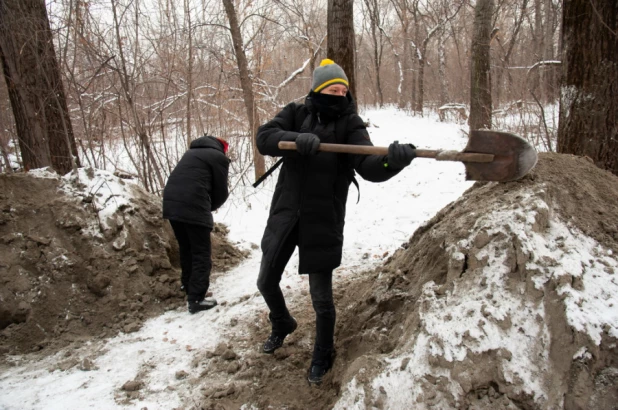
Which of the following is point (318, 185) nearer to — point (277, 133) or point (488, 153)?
point (277, 133)

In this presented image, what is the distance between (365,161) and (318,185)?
0.30 m

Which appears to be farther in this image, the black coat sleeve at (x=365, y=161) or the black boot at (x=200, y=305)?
the black boot at (x=200, y=305)

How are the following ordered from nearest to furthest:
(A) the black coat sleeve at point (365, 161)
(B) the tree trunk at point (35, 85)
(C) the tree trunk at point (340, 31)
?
(A) the black coat sleeve at point (365, 161), (B) the tree trunk at point (35, 85), (C) the tree trunk at point (340, 31)

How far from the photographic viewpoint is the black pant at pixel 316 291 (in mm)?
2477

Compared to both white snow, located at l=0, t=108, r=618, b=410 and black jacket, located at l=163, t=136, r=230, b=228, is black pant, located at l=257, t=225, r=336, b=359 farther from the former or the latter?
black jacket, located at l=163, t=136, r=230, b=228

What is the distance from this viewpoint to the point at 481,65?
885 centimetres

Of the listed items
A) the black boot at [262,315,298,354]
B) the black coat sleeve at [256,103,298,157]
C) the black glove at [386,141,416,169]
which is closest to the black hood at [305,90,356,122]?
the black coat sleeve at [256,103,298,157]

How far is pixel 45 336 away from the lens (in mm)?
3475

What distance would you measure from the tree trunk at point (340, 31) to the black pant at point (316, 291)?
4295mm

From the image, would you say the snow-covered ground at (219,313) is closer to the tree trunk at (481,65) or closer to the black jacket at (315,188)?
the black jacket at (315,188)

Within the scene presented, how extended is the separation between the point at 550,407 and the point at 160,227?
396cm

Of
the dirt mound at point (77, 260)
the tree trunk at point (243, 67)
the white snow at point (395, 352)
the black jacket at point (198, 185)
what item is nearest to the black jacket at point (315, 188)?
the white snow at point (395, 352)

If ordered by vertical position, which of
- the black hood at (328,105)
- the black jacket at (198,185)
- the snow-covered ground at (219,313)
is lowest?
the snow-covered ground at (219,313)

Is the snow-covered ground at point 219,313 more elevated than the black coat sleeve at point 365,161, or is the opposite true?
the black coat sleeve at point 365,161
